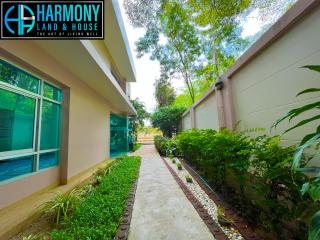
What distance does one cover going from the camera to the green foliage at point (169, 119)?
14605mm

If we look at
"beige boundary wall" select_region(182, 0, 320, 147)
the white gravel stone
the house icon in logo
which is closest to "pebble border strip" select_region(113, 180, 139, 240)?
the white gravel stone

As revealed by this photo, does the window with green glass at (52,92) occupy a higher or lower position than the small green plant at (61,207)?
higher

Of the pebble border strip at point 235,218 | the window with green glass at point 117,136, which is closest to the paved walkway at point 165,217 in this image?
the pebble border strip at point 235,218

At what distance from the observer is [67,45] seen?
3.11m

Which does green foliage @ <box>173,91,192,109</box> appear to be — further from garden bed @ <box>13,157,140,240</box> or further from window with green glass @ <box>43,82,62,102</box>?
garden bed @ <box>13,157,140,240</box>

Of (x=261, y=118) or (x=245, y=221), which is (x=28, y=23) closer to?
(x=261, y=118)

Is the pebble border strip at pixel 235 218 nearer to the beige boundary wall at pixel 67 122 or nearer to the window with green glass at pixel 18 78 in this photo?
the beige boundary wall at pixel 67 122

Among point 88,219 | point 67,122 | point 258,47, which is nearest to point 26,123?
point 67,122

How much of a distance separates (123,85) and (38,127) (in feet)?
25.6

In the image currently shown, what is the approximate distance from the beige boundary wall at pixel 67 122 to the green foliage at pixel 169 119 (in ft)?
26.7

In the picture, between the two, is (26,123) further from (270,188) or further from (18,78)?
(270,188)

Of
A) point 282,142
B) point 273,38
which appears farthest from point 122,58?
point 282,142

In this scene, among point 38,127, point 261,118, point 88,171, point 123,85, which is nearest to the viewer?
point 261,118

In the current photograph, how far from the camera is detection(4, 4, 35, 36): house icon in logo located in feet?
9.62
